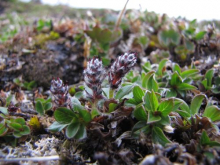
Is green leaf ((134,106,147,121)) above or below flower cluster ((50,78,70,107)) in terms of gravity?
below

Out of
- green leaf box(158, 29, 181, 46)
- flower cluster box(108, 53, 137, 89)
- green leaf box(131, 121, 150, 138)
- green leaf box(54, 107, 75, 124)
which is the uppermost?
green leaf box(158, 29, 181, 46)

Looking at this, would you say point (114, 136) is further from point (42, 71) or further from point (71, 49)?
point (71, 49)

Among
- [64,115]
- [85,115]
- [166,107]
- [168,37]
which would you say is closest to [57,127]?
[64,115]

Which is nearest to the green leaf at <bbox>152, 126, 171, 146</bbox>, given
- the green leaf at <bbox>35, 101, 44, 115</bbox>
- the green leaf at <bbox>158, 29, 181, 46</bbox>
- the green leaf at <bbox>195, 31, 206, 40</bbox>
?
the green leaf at <bbox>35, 101, 44, 115</bbox>

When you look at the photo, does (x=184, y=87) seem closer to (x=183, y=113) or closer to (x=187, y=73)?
(x=187, y=73)

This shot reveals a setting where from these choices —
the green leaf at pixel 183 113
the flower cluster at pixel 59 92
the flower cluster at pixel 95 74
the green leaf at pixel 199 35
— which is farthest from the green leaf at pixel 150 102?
the green leaf at pixel 199 35

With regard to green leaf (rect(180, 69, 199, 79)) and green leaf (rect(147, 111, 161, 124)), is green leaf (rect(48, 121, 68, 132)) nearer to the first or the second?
green leaf (rect(147, 111, 161, 124))

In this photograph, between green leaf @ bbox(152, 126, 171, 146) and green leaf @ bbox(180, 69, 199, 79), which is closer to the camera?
green leaf @ bbox(152, 126, 171, 146)
